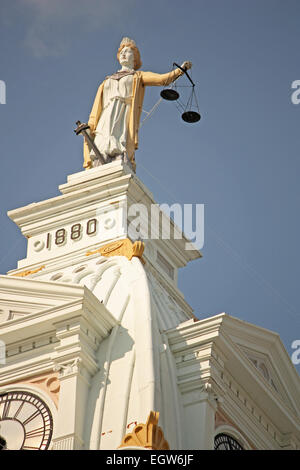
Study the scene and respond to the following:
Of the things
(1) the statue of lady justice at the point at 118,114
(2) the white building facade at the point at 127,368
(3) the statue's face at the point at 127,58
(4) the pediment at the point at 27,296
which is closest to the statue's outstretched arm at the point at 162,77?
(1) the statue of lady justice at the point at 118,114

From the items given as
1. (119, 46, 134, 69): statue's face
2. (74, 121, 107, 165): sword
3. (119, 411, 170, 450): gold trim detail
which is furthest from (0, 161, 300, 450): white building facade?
(119, 46, 134, 69): statue's face

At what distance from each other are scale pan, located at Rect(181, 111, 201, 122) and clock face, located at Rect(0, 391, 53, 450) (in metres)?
12.3

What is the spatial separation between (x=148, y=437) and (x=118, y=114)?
17145mm

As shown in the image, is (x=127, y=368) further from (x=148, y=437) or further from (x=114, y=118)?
(x=114, y=118)

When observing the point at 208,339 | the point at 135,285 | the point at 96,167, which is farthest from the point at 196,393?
the point at 96,167

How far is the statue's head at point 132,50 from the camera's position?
53781mm

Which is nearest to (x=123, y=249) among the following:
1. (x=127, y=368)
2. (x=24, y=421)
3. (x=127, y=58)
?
(x=127, y=368)

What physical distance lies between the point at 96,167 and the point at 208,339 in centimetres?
1093

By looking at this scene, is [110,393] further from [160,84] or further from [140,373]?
[160,84]

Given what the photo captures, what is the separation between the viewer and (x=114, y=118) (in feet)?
170

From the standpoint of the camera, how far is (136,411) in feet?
128

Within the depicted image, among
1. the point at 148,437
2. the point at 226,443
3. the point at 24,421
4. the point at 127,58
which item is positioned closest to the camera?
the point at 148,437

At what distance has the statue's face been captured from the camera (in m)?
53.5

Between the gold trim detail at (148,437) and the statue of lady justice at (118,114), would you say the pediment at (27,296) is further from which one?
the statue of lady justice at (118,114)
